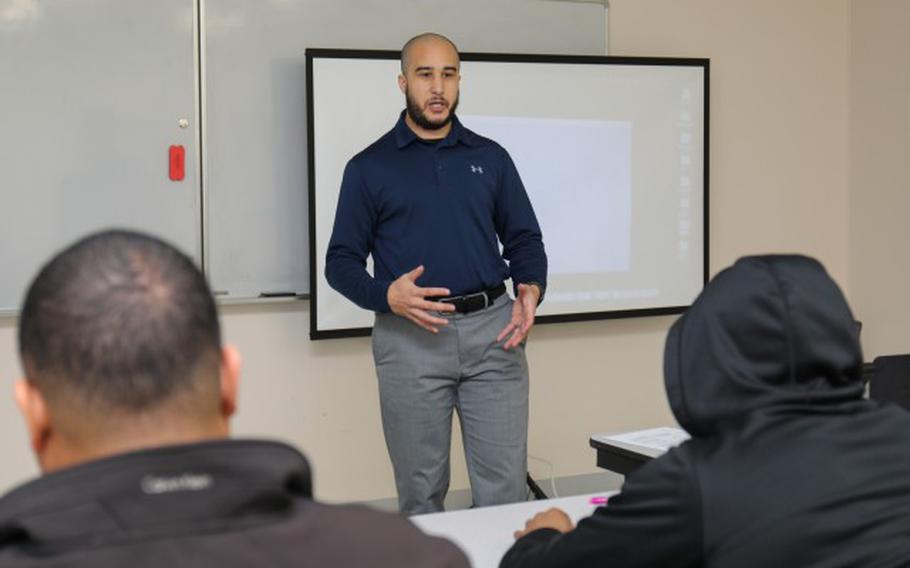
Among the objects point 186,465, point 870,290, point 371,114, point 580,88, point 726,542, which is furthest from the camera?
point 870,290

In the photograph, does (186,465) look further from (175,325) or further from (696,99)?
(696,99)

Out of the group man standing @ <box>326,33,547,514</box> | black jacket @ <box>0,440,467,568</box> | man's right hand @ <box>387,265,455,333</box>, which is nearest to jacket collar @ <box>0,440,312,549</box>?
black jacket @ <box>0,440,467,568</box>


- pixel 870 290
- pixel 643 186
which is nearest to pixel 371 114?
pixel 643 186

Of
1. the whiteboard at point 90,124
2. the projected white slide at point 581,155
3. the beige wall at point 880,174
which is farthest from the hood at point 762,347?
the beige wall at point 880,174

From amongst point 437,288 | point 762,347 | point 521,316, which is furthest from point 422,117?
point 762,347

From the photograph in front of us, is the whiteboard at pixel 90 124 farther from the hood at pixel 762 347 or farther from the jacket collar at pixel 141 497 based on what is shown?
the jacket collar at pixel 141 497

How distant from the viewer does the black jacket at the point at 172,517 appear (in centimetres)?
77

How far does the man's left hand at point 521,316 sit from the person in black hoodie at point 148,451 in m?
1.98

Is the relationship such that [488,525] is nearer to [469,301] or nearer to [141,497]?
[469,301]

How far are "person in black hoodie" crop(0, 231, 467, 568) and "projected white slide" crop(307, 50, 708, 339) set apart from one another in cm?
293

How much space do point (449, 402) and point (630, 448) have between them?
853 mm

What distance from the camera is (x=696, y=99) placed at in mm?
4414

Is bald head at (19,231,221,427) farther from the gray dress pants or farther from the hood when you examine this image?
the gray dress pants

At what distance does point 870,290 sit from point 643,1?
5.61ft
